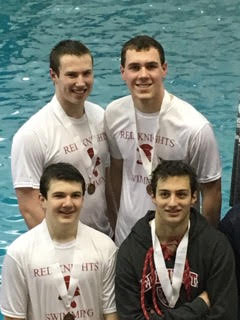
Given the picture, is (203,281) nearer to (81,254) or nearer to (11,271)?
(81,254)

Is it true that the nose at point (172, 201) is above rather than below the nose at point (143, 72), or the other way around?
below

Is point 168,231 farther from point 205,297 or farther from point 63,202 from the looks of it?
point 63,202

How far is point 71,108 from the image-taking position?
4211mm

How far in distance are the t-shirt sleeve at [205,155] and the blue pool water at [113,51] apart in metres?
2.16

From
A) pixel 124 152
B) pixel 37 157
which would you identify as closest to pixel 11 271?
pixel 37 157

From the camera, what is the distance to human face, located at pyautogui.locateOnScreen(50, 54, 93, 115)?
4.11m

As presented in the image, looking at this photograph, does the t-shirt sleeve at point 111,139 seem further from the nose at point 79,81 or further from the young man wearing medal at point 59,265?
the young man wearing medal at point 59,265

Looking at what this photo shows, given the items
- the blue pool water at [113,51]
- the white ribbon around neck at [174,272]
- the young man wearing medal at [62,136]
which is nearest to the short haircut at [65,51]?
the young man wearing medal at [62,136]

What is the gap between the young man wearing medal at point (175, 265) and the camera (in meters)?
3.74

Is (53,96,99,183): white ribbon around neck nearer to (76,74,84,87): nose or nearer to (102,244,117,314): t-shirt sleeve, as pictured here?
(76,74,84,87): nose

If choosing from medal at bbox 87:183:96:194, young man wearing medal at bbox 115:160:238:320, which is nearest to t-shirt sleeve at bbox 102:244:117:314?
young man wearing medal at bbox 115:160:238:320

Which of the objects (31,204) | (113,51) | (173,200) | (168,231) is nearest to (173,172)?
(173,200)

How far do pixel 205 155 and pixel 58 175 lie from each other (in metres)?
0.81

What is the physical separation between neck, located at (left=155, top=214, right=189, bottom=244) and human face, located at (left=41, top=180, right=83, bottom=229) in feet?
1.36
